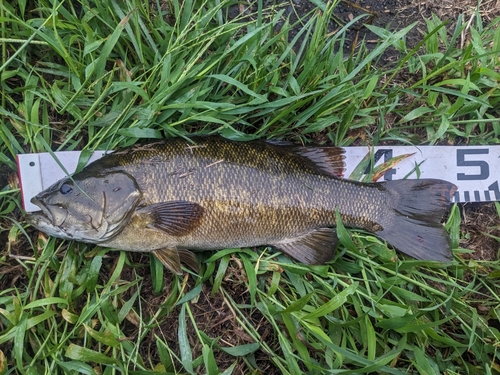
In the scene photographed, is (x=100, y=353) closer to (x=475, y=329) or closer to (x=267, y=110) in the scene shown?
(x=267, y=110)

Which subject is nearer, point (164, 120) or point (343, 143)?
point (164, 120)

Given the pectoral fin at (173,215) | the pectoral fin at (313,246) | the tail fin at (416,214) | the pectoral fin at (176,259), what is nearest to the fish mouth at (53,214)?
the pectoral fin at (173,215)

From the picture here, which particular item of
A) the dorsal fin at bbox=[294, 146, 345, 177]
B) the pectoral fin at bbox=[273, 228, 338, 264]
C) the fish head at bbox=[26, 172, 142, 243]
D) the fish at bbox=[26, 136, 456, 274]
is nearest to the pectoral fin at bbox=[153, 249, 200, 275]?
the fish at bbox=[26, 136, 456, 274]

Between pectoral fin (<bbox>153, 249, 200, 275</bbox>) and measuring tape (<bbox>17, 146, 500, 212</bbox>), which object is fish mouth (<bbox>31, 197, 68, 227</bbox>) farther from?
measuring tape (<bbox>17, 146, 500, 212</bbox>)

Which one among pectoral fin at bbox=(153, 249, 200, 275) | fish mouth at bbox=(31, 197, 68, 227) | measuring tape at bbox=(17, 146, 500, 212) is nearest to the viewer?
fish mouth at bbox=(31, 197, 68, 227)

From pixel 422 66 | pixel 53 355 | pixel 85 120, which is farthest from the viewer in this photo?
pixel 422 66

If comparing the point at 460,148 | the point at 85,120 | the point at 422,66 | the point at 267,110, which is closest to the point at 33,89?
the point at 85,120

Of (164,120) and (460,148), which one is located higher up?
(164,120)

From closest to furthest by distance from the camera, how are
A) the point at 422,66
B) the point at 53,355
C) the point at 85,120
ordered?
the point at 53,355 → the point at 85,120 → the point at 422,66
